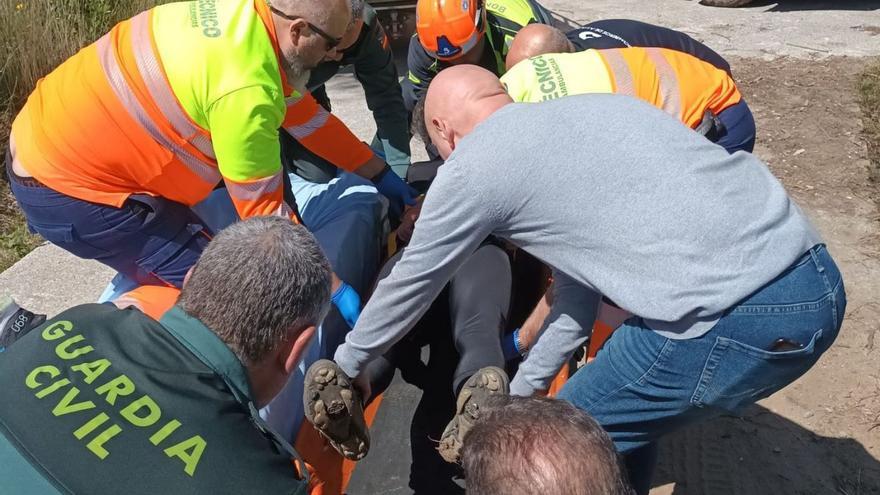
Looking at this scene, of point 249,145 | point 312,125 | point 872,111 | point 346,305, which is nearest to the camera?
point 249,145

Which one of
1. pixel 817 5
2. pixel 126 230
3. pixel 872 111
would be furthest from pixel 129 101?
pixel 817 5

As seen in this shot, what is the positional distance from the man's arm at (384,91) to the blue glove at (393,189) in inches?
18.7

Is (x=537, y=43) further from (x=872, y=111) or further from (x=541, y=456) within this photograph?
(x=872, y=111)

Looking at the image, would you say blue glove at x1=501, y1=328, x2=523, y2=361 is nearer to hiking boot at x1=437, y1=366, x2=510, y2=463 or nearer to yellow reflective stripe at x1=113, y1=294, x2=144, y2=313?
hiking boot at x1=437, y1=366, x2=510, y2=463

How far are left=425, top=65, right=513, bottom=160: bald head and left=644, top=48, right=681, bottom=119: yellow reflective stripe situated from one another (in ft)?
3.06

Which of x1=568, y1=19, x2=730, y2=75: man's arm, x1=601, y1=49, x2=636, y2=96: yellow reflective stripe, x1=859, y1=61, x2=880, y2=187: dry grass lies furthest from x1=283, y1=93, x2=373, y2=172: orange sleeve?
x1=859, y1=61, x2=880, y2=187: dry grass

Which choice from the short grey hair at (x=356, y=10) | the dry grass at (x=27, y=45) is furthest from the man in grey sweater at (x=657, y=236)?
the dry grass at (x=27, y=45)

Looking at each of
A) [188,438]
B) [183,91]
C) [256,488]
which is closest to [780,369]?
[256,488]

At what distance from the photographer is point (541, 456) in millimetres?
1060

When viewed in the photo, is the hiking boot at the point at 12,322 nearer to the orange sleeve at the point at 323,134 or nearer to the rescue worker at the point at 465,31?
the orange sleeve at the point at 323,134

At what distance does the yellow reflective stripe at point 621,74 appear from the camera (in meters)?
2.42

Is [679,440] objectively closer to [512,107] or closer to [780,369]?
[780,369]

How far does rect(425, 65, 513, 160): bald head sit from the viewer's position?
5.84 feet

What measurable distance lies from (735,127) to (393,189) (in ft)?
4.59
